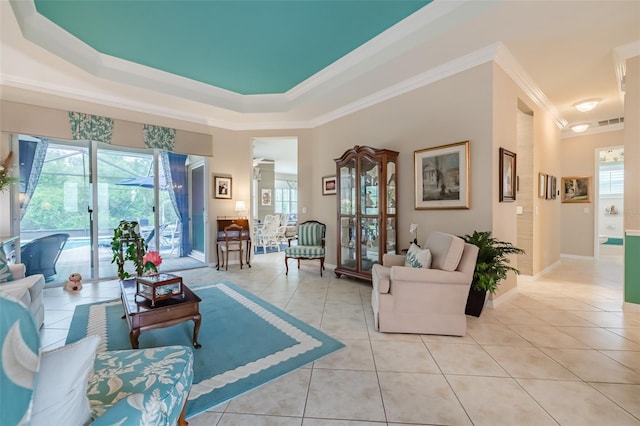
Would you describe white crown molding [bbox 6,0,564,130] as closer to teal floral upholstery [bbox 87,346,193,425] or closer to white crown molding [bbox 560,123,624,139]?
white crown molding [bbox 560,123,624,139]

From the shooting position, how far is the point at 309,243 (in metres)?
5.32

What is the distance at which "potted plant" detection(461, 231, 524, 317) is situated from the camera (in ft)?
9.41

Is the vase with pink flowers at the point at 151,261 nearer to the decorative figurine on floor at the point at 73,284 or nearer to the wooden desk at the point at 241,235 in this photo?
the decorative figurine on floor at the point at 73,284

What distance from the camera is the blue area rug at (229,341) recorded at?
6.23 feet

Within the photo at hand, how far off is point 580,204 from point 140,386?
8.49m

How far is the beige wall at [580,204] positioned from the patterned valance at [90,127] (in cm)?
944

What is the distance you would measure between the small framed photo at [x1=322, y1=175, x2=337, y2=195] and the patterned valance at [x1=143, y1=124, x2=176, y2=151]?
9.49 feet

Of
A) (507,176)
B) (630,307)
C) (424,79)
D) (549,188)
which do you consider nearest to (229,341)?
(507,176)

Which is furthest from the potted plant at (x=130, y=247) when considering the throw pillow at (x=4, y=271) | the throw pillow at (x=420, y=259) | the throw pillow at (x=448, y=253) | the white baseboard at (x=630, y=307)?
the white baseboard at (x=630, y=307)

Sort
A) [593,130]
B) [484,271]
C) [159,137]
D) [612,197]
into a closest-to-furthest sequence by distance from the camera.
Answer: [484,271]
[159,137]
[593,130]
[612,197]

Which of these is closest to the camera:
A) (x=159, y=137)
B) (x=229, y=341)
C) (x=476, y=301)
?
(x=229, y=341)

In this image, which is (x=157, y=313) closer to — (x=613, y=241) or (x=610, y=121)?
(x=610, y=121)

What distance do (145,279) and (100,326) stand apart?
100 cm

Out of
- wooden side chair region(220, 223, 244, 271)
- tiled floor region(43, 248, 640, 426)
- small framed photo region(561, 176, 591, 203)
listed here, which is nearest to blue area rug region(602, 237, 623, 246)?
small framed photo region(561, 176, 591, 203)
